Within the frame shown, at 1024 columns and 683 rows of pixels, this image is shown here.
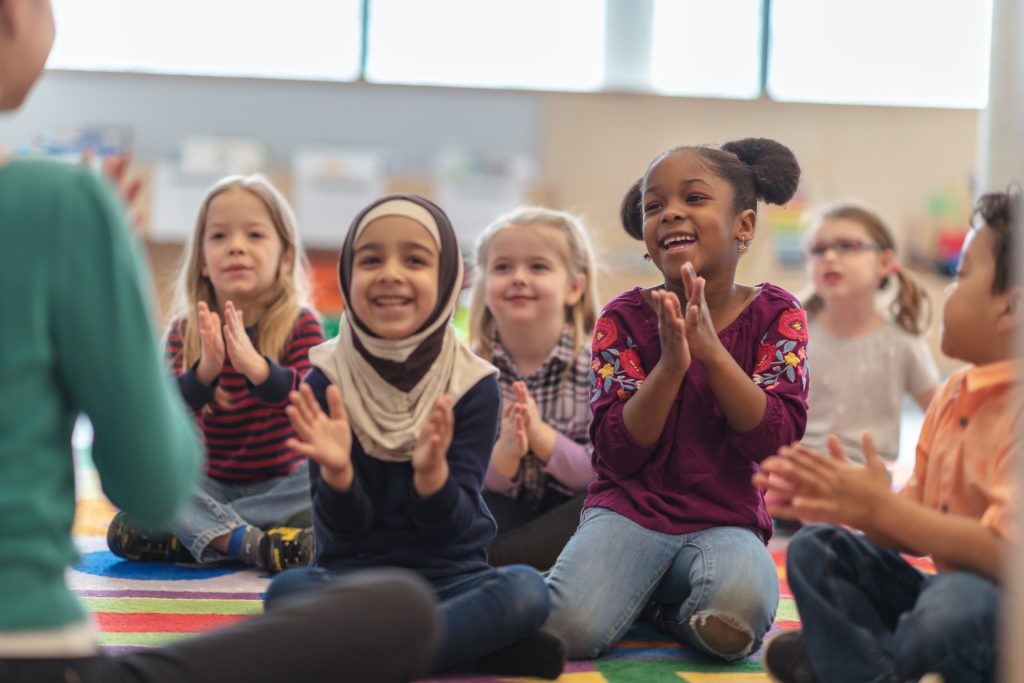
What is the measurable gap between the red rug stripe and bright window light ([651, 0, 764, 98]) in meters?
4.07

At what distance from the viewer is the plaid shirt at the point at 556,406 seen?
1856mm

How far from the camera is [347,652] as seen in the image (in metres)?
0.87

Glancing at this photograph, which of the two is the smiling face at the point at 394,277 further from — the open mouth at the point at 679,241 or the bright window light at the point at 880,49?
the bright window light at the point at 880,49

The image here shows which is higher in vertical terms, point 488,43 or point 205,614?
point 488,43

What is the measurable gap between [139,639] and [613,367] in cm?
63

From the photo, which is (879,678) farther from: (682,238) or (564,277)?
(564,277)

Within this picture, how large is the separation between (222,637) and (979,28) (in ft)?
17.0

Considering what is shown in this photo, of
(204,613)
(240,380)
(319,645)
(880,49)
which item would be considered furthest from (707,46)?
Result: (319,645)

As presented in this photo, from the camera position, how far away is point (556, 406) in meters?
1.91

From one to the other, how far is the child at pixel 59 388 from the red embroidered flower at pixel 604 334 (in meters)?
0.78

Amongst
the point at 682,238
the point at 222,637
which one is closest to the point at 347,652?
the point at 222,637

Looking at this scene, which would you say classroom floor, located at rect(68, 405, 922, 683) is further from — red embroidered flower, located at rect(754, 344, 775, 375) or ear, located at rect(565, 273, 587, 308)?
ear, located at rect(565, 273, 587, 308)

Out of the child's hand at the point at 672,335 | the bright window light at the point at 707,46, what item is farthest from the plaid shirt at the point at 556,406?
the bright window light at the point at 707,46

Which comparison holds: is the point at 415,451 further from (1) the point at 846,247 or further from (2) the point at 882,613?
(1) the point at 846,247
